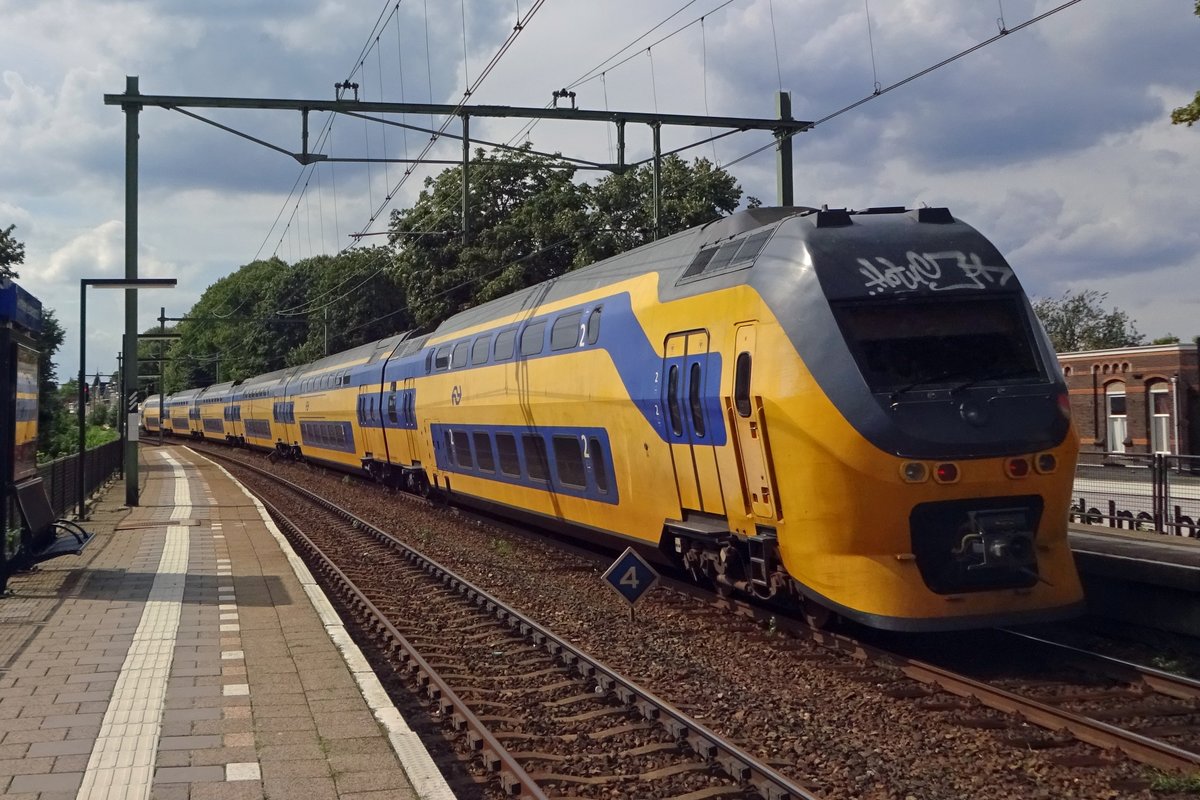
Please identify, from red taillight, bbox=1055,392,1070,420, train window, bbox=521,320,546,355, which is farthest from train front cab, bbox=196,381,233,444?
red taillight, bbox=1055,392,1070,420

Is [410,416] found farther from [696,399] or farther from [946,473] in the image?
[946,473]

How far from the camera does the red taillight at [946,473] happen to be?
812 centimetres

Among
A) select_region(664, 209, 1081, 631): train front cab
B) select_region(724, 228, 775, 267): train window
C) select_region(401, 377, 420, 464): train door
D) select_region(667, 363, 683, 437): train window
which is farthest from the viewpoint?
select_region(401, 377, 420, 464): train door

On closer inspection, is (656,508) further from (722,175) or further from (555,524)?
(722,175)

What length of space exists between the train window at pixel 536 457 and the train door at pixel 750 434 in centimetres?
553

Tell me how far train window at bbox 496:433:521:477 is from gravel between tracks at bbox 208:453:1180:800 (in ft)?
11.1

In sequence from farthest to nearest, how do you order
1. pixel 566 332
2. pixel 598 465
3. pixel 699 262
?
pixel 566 332 → pixel 598 465 → pixel 699 262

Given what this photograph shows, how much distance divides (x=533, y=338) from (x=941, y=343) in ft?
23.3

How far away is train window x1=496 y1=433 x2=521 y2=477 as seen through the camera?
51.8 feet

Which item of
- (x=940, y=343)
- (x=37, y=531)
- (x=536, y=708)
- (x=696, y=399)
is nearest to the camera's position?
(x=536, y=708)

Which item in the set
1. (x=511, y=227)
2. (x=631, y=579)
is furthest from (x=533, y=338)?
(x=511, y=227)

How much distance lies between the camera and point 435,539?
1777 cm

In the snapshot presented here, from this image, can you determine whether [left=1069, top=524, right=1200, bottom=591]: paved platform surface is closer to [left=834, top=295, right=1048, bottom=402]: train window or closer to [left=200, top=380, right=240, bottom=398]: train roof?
[left=834, top=295, right=1048, bottom=402]: train window

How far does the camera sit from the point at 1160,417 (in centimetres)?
2889
